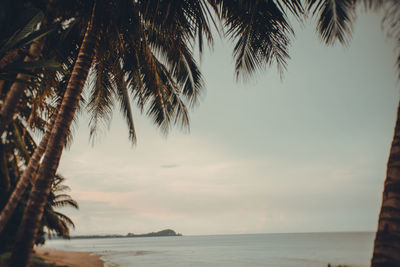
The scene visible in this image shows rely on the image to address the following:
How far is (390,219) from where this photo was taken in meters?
1.24

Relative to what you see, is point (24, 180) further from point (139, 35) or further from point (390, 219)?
point (390, 219)

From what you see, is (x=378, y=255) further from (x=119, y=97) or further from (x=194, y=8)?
(x=119, y=97)

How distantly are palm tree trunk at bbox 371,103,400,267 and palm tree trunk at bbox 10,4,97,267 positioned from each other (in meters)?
3.23

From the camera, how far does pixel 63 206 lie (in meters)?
13.6

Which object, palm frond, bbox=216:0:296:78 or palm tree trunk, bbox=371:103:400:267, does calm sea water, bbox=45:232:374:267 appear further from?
palm tree trunk, bbox=371:103:400:267

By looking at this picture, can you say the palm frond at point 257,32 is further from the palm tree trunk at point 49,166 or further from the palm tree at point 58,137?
the palm tree trunk at point 49,166

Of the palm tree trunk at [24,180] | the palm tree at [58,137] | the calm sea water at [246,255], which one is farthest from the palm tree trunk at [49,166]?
the calm sea water at [246,255]

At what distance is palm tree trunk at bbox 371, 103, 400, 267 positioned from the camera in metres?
1.19

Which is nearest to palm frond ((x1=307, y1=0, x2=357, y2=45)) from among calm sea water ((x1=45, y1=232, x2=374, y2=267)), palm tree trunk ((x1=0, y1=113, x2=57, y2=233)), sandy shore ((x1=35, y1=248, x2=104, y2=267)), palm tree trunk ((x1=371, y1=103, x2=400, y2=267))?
palm tree trunk ((x1=371, y1=103, x2=400, y2=267))

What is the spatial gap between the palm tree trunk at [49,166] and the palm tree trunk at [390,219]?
3232 millimetres

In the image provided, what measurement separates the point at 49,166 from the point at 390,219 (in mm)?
3332

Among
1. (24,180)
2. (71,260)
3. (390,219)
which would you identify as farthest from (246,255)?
(390,219)

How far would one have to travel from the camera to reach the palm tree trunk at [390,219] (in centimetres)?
119

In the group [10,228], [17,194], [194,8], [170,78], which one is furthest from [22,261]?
[10,228]
